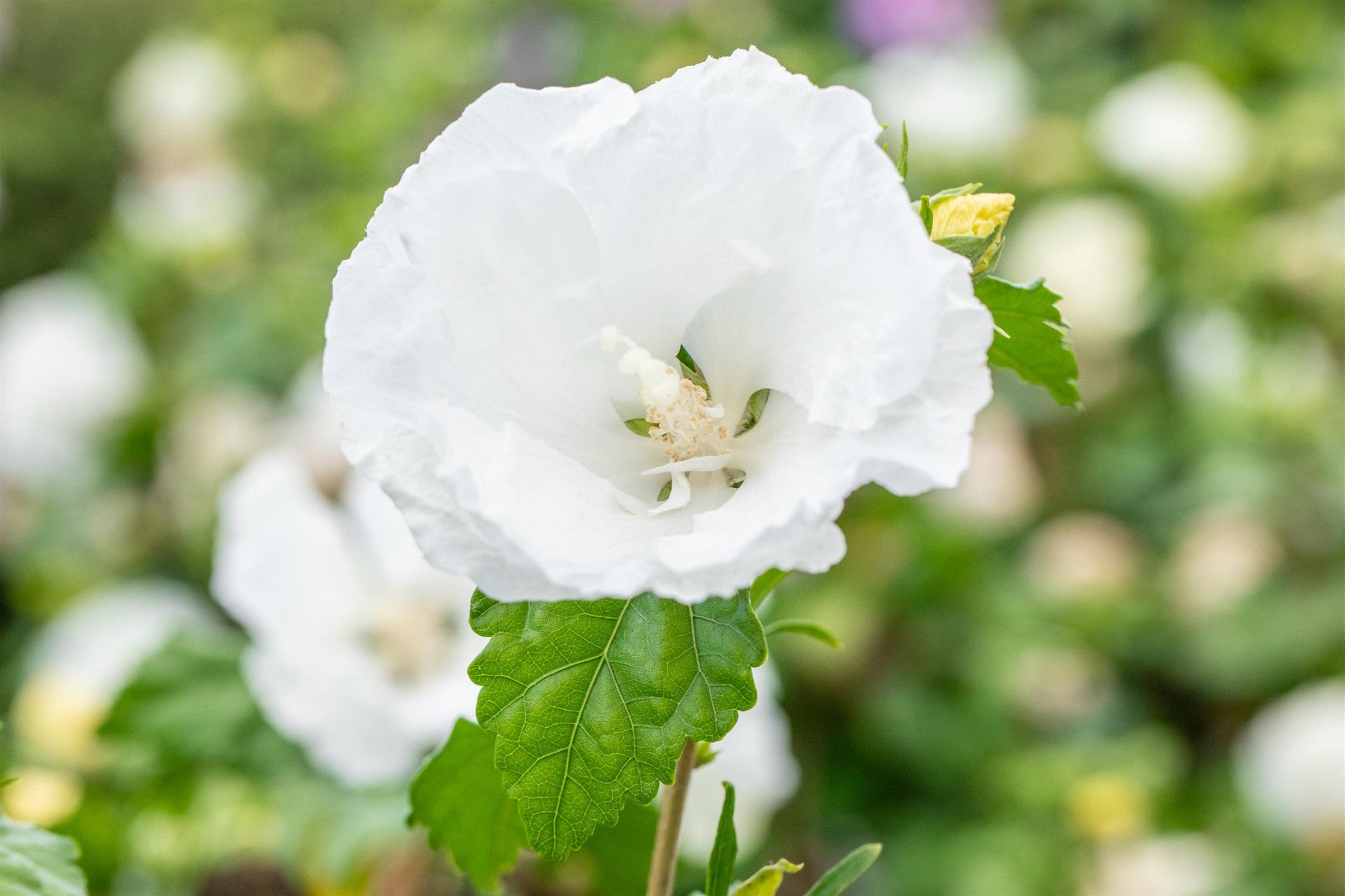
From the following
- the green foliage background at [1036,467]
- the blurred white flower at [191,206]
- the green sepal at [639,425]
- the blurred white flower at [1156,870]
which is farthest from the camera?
the blurred white flower at [191,206]

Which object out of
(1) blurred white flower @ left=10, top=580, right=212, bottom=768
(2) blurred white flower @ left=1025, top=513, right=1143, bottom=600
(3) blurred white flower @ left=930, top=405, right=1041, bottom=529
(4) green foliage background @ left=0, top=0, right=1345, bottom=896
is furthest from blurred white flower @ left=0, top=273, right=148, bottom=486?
(2) blurred white flower @ left=1025, top=513, right=1143, bottom=600

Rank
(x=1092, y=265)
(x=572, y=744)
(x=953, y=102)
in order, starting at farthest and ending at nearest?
(x=953, y=102) → (x=1092, y=265) → (x=572, y=744)

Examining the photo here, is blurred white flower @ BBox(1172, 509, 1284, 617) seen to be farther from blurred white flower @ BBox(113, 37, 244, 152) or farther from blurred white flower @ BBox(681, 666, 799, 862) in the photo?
blurred white flower @ BBox(113, 37, 244, 152)

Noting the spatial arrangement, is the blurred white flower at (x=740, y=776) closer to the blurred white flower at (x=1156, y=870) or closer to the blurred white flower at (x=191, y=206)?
the blurred white flower at (x=1156, y=870)

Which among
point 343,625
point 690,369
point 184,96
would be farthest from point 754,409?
point 184,96

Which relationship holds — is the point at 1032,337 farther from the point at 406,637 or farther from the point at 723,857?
the point at 406,637

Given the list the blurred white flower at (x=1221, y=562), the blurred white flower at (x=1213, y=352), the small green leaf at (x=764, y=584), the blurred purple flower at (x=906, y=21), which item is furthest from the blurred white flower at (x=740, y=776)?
the blurred purple flower at (x=906, y=21)
